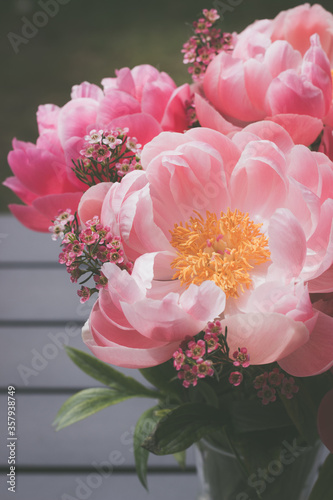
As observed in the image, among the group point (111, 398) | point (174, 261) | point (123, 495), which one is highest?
point (174, 261)

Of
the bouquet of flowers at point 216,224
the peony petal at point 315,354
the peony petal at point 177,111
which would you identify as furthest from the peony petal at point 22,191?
the peony petal at point 315,354

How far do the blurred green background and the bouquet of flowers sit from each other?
1.45m

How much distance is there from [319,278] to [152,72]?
19 centimetres

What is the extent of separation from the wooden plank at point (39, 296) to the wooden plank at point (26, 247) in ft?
0.08

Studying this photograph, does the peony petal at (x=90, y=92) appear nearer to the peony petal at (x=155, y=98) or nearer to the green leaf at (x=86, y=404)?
the peony petal at (x=155, y=98)

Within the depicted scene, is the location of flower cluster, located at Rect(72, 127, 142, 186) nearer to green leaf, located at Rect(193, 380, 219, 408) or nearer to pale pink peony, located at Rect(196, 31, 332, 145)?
pale pink peony, located at Rect(196, 31, 332, 145)

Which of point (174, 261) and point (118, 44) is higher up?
point (174, 261)

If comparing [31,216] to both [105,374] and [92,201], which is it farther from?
[105,374]

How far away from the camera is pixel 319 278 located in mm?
312

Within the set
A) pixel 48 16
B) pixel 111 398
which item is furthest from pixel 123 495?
pixel 48 16

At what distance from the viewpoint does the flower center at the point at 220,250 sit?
1.19 feet

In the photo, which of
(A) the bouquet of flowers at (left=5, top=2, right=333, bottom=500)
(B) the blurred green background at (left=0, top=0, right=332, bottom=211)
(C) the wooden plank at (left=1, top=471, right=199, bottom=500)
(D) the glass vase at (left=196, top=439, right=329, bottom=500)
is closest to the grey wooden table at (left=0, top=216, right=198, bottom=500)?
(C) the wooden plank at (left=1, top=471, right=199, bottom=500)

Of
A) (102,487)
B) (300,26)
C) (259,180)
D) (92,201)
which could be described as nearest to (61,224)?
(92,201)

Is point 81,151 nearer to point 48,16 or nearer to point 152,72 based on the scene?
point 152,72
